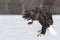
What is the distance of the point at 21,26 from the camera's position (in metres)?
0.86

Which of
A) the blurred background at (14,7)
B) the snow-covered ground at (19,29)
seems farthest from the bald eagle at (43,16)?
the blurred background at (14,7)

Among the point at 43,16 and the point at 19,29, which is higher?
the point at 43,16

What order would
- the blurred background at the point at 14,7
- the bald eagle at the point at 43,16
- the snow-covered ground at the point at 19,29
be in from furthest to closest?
the blurred background at the point at 14,7
the snow-covered ground at the point at 19,29
the bald eagle at the point at 43,16

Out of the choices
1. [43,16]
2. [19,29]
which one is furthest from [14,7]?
[43,16]

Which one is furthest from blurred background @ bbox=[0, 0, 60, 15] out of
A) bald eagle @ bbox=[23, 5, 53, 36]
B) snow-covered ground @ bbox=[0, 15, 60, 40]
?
bald eagle @ bbox=[23, 5, 53, 36]

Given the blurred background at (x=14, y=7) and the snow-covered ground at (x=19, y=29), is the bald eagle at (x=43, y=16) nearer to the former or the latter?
the snow-covered ground at (x=19, y=29)

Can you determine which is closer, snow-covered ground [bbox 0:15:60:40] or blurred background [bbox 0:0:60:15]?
snow-covered ground [bbox 0:15:60:40]

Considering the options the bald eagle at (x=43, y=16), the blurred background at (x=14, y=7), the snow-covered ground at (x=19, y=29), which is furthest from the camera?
the blurred background at (x=14, y=7)

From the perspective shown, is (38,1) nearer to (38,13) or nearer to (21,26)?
(21,26)

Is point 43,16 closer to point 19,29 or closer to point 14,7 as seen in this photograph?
point 19,29

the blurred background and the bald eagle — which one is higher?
the bald eagle

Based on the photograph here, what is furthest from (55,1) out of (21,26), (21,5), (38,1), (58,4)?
(21,26)

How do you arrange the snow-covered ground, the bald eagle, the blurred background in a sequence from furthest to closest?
1. the blurred background
2. the snow-covered ground
3. the bald eagle

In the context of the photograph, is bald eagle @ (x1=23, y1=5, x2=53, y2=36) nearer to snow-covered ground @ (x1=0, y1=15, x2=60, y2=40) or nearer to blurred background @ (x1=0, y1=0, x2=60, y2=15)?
snow-covered ground @ (x1=0, y1=15, x2=60, y2=40)
